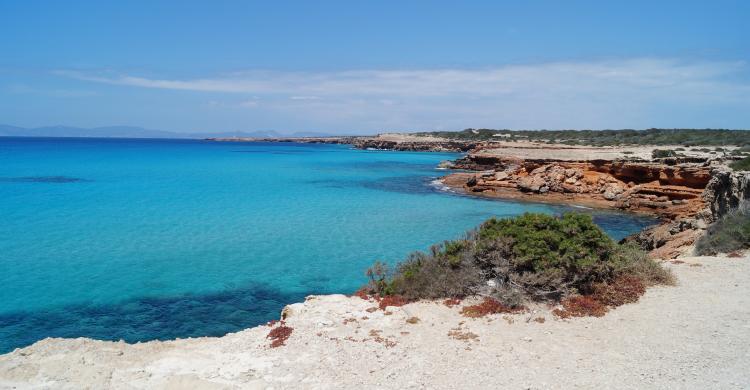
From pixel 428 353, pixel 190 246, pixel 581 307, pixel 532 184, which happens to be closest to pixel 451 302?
pixel 428 353

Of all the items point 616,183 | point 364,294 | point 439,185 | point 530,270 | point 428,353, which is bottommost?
point 439,185

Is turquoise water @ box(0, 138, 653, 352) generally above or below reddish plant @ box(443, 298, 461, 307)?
below

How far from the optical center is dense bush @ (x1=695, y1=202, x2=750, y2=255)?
41.8 feet

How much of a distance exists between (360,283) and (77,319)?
7.72 metres

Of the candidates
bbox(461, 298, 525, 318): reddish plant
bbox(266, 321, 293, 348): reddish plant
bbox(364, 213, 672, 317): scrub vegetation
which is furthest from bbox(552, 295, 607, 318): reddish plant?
bbox(266, 321, 293, 348): reddish plant

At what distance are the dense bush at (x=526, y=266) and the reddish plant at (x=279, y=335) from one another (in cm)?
270

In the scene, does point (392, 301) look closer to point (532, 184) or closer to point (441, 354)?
point (441, 354)

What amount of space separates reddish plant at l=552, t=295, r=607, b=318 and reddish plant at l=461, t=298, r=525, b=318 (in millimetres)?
721

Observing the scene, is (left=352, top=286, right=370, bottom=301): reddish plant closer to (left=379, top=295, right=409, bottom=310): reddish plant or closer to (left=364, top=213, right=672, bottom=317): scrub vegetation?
(left=364, top=213, right=672, bottom=317): scrub vegetation

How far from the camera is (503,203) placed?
3238cm

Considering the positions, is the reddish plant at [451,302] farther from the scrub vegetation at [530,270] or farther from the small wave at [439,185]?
the small wave at [439,185]

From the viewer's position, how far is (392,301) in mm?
9922

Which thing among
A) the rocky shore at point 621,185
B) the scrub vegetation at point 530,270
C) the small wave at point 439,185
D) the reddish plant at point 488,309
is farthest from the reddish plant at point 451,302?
the small wave at point 439,185

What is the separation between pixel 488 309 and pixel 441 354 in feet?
6.52
